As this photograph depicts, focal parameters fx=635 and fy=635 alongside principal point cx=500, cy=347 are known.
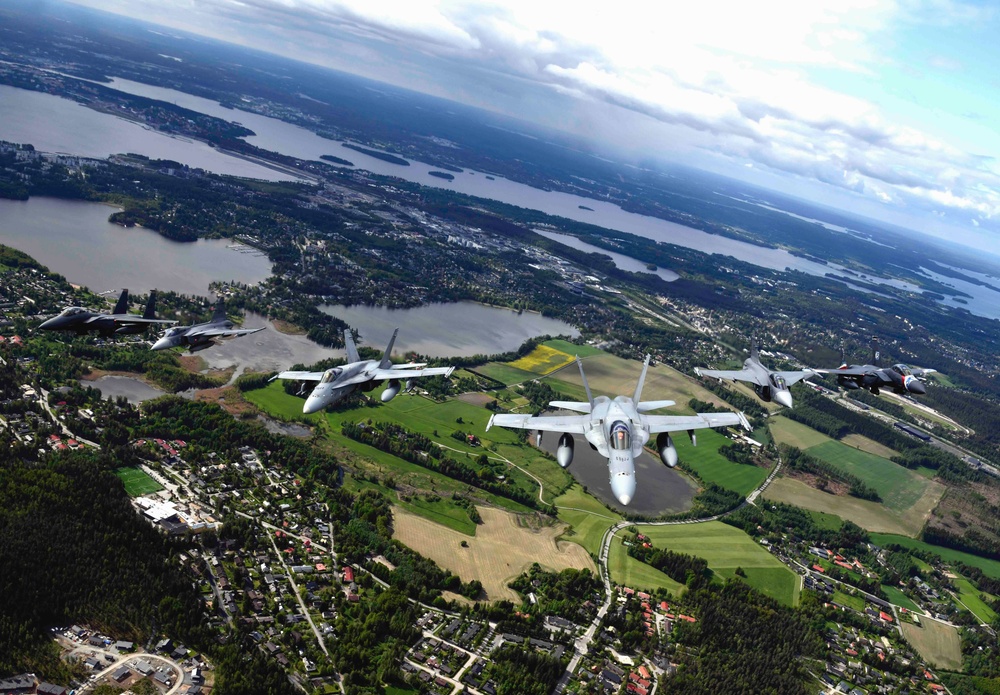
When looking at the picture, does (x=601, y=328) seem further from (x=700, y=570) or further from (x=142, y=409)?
(x=142, y=409)

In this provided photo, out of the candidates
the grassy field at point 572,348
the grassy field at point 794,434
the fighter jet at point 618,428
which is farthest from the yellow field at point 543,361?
the fighter jet at point 618,428

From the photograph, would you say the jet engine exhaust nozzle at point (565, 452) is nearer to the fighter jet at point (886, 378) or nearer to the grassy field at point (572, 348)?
the fighter jet at point (886, 378)

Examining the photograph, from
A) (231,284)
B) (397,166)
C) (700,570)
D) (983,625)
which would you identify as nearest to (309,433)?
(700,570)

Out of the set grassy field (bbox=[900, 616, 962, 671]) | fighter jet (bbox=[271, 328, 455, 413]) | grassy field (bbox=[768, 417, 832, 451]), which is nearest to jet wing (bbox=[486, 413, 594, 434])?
fighter jet (bbox=[271, 328, 455, 413])

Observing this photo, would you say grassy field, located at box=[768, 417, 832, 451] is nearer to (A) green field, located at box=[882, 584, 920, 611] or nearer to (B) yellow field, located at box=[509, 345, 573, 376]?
(A) green field, located at box=[882, 584, 920, 611]

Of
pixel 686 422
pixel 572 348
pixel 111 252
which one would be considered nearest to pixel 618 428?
pixel 686 422

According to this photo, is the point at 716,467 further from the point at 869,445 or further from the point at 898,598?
the point at 869,445
